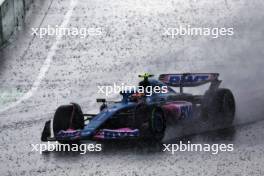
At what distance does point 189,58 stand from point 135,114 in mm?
9308

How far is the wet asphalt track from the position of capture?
1606cm

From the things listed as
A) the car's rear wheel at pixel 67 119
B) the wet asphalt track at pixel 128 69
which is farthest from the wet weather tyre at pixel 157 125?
the car's rear wheel at pixel 67 119

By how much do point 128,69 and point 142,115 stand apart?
26.9 feet

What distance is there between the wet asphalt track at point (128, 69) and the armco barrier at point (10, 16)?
36 centimetres

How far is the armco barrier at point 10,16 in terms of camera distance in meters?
26.6

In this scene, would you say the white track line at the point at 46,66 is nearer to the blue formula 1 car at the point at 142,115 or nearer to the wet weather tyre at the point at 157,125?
the blue formula 1 car at the point at 142,115

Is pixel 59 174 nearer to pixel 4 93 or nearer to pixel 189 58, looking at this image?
pixel 4 93

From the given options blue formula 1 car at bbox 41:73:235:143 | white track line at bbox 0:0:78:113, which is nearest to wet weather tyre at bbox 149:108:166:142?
blue formula 1 car at bbox 41:73:235:143

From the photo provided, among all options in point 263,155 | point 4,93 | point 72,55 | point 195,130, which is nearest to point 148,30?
point 72,55

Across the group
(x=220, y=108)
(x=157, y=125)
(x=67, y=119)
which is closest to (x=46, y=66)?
(x=220, y=108)

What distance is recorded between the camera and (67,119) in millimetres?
17703

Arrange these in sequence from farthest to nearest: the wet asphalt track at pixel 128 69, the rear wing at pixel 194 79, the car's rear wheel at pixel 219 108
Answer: the rear wing at pixel 194 79 < the car's rear wheel at pixel 219 108 < the wet asphalt track at pixel 128 69

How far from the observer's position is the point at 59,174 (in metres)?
15.4

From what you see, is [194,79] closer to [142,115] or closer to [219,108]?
[219,108]
